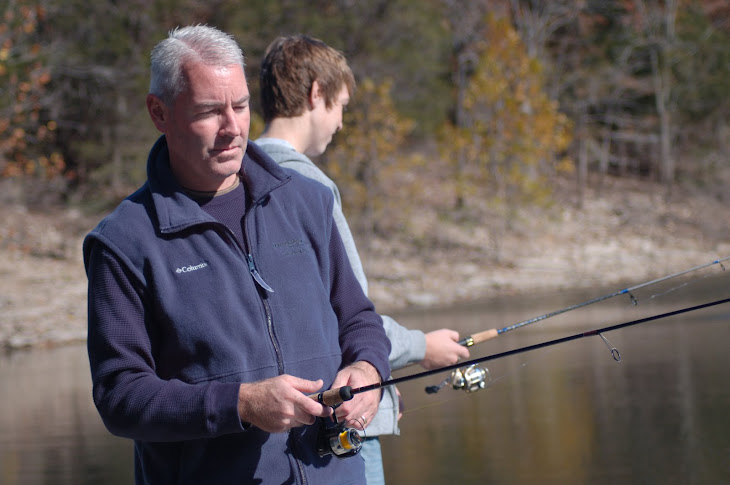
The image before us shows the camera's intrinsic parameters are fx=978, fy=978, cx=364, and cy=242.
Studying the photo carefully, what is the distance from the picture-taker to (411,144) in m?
28.1

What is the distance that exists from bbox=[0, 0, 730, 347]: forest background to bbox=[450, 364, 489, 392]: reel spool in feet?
40.0

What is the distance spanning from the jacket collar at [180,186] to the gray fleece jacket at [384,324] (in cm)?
46

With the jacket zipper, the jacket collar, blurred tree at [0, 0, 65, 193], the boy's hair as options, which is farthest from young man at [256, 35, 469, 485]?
blurred tree at [0, 0, 65, 193]

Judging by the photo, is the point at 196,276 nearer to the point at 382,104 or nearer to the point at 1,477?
the point at 1,477

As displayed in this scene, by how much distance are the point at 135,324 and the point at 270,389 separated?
0.32m

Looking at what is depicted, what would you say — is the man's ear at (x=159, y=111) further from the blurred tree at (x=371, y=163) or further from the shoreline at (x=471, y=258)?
the blurred tree at (x=371, y=163)

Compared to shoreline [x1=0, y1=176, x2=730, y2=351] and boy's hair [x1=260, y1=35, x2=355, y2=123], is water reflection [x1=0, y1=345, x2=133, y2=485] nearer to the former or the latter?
shoreline [x1=0, y1=176, x2=730, y2=351]

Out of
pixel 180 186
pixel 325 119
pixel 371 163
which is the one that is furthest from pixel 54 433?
pixel 371 163

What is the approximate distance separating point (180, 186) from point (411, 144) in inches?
1030

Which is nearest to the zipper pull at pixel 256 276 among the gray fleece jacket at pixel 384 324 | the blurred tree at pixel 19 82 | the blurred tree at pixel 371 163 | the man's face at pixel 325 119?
the gray fleece jacket at pixel 384 324

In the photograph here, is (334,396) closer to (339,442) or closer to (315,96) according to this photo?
(339,442)

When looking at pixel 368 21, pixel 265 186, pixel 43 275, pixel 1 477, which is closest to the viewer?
pixel 265 186

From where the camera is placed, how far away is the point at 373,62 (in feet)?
74.2

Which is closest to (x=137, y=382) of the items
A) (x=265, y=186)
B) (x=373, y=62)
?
(x=265, y=186)
